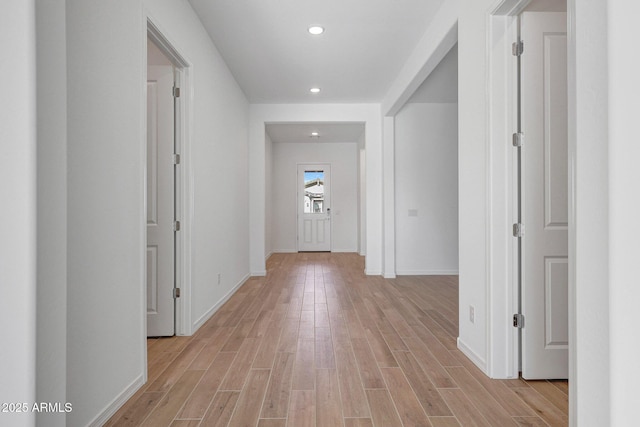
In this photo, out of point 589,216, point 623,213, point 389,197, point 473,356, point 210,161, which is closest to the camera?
point 623,213

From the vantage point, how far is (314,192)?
9219mm

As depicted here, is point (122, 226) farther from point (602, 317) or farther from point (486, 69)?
point (486, 69)

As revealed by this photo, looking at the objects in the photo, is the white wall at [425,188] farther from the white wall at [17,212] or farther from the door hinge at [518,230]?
the white wall at [17,212]

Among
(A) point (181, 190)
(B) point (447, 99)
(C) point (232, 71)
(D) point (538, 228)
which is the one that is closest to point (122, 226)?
(A) point (181, 190)

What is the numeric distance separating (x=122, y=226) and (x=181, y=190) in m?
1.09

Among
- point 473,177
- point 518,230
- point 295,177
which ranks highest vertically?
point 295,177

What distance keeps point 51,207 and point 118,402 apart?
1.16 m

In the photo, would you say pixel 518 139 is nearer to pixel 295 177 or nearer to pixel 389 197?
pixel 389 197

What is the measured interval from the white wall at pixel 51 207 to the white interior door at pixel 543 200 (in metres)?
2.22

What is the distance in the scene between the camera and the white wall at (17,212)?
3.35 ft

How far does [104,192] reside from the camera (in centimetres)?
170

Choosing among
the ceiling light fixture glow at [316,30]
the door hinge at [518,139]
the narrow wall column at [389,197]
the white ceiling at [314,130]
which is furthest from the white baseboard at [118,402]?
the white ceiling at [314,130]

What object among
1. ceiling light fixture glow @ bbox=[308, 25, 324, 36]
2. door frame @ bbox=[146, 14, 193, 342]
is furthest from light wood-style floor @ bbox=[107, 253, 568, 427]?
ceiling light fixture glow @ bbox=[308, 25, 324, 36]

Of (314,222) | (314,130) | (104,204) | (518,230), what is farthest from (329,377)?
(314,222)
